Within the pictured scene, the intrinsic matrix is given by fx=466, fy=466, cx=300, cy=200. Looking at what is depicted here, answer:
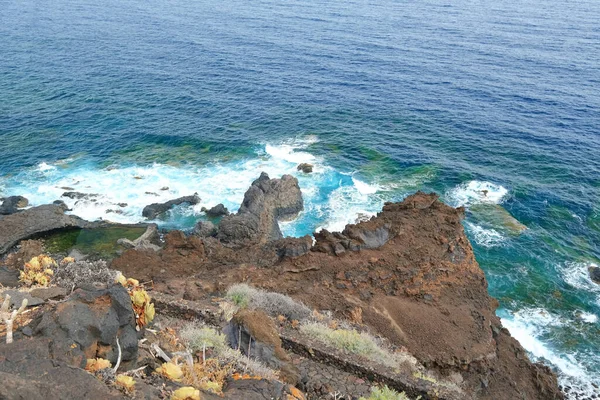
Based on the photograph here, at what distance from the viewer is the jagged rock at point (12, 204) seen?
33188 mm

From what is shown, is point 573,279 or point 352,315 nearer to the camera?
point 352,315

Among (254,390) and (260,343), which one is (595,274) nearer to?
(260,343)

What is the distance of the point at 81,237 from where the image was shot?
30297 millimetres

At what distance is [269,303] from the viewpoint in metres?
17.1

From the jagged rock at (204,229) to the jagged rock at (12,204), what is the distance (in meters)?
13.9

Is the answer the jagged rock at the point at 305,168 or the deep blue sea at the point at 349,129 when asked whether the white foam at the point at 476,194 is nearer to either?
the deep blue sea at the point at 349,129

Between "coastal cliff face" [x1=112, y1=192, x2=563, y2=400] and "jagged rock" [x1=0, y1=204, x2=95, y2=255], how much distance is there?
8.69 metres

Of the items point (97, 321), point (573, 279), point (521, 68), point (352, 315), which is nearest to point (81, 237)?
point (352, 315)

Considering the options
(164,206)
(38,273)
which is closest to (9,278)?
(38,273)

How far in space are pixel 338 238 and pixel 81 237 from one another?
58.1ft

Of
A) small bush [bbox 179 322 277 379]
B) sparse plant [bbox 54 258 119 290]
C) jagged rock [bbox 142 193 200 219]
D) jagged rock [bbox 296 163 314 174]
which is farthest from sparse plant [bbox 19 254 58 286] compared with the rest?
jagged rock [bbox 296 163 314 174]

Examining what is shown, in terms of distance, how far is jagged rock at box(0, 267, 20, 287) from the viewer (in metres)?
16.0

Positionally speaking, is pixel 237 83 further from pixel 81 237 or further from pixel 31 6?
pixel 31 6

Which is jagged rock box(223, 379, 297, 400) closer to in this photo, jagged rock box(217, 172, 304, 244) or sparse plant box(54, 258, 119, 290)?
sparse plant box(54, 258, 119, 290)
